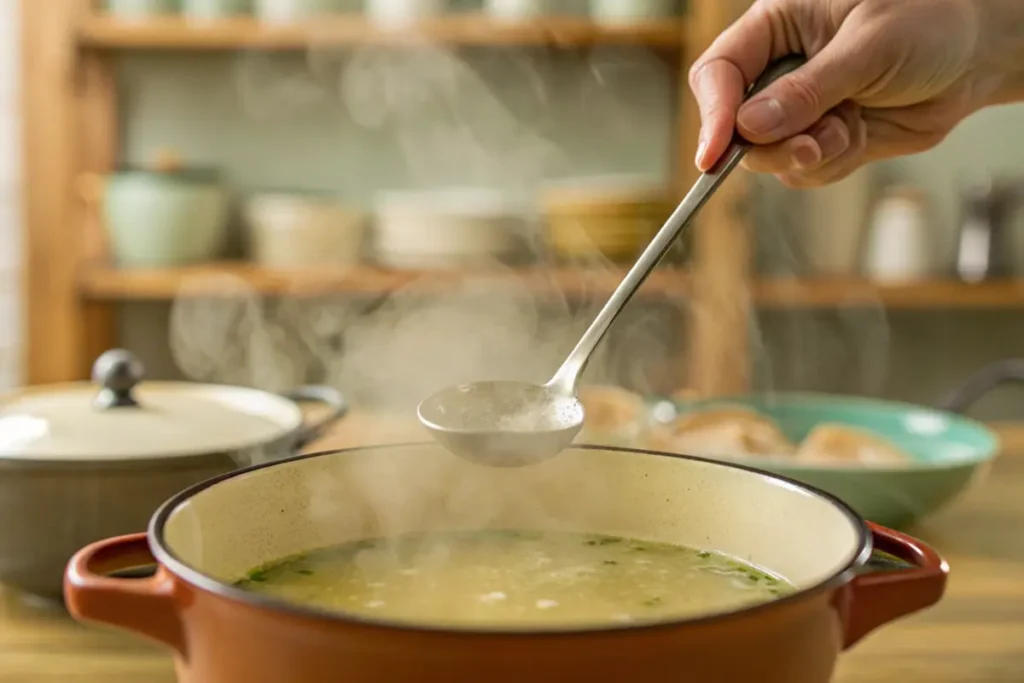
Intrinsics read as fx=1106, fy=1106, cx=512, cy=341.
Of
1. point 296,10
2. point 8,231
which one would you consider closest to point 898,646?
point 296,10

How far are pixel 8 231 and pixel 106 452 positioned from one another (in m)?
2.31

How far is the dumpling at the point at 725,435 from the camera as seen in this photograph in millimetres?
1245

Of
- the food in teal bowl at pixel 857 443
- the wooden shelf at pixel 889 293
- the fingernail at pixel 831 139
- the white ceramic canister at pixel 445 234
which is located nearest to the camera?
the food in teal bowl at pixel 857 443

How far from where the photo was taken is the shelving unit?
2.50m

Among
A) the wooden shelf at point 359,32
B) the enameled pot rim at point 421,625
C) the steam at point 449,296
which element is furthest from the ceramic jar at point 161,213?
the enameled pot rim at point 421,625

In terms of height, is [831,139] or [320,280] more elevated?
[831,139]

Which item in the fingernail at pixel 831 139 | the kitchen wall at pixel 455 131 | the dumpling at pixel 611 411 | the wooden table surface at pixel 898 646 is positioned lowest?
the wooden table surface at pixel 898 646

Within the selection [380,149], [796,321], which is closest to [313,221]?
[380,149]

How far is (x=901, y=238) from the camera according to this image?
2.62 m

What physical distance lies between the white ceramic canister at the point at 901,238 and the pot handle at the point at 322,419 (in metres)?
1.81

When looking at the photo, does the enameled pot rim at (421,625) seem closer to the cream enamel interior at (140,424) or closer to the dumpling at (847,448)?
the cream enamel interior at (140,424)

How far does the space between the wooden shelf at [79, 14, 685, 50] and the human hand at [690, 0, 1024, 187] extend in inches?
50.8

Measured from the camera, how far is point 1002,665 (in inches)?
33.8

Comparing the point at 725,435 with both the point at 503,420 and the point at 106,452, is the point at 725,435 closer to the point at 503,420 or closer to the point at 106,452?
the point at 503,420
